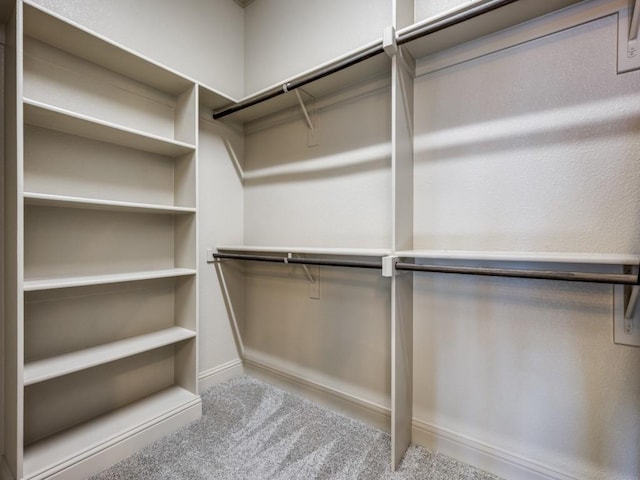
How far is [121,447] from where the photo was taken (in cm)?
149

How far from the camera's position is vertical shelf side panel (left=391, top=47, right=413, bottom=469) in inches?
54.7

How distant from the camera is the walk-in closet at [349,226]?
46.4 inches

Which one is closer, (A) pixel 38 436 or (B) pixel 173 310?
(A) pixel 38 436

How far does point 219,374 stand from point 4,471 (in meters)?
1.14

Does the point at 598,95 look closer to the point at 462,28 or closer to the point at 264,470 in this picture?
the point at 462,28

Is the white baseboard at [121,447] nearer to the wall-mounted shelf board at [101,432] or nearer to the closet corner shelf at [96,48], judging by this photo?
the wall-mounted shelf board at [101,432]

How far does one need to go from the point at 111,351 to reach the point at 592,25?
2.68m

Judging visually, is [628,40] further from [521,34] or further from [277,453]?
[277,453]

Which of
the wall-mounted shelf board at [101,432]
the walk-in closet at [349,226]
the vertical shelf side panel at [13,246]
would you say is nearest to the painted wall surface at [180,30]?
the walk-in closet at [349,226]

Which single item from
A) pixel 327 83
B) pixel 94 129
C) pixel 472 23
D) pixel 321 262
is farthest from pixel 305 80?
pixel 94 129

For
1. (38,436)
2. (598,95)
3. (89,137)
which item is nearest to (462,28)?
(598,95)

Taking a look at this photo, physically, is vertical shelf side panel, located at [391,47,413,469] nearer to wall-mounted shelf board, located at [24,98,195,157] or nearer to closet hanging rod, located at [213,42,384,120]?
closet hanging rod, located at [213,42,384,120]

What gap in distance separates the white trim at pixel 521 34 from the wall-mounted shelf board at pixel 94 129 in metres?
1.49

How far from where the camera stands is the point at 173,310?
1991 millimetres
